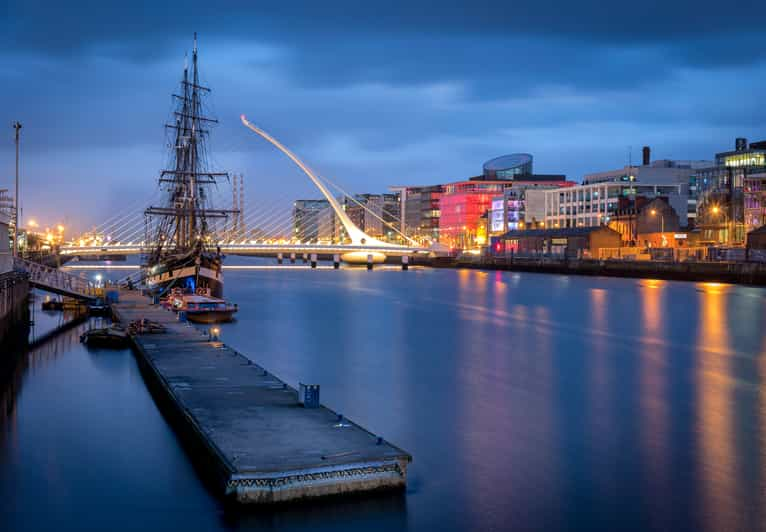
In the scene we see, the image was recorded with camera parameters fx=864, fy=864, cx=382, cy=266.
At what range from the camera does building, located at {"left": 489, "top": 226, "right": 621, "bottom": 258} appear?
109 metres

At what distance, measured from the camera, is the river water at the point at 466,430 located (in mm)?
13844

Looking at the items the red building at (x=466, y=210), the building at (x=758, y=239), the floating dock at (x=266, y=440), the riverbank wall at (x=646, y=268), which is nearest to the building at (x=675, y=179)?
the riverbank wall at (x=646, y=268)

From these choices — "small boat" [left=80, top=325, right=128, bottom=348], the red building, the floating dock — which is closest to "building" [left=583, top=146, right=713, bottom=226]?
the red building

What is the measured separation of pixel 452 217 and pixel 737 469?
6594 inches

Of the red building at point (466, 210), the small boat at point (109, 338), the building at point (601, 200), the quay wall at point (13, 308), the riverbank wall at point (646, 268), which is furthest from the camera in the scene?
the red building at point (466, 210)

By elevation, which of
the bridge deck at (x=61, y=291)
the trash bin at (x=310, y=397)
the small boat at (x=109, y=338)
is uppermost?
the bridge deck at (x=61, y=291)

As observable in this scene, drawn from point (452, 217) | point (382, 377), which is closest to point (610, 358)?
point (382, 377)

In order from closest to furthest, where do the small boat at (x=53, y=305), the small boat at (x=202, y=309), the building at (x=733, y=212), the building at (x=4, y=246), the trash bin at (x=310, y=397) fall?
the trash bin at (x=310, y=397) < the building at (x=4, y=246) < the small boat at (x=202, y=309) < the small boat at (x=53, y=305) < the building at (x=733, y=212)

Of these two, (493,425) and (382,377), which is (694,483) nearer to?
(493,425)

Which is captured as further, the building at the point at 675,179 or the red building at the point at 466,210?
the red building at the point at 466,210

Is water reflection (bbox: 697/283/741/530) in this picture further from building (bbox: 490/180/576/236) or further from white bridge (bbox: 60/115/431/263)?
building (bbox: 490/180/576/236)

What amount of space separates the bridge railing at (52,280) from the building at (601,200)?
7743 centimetres

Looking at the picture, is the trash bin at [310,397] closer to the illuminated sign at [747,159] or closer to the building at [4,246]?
the building at [4,246]

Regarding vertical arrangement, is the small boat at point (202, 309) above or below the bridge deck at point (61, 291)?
below
